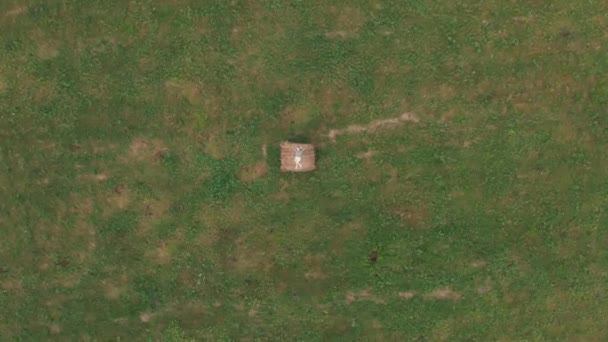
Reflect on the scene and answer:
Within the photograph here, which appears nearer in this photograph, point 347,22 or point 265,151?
point 347,22

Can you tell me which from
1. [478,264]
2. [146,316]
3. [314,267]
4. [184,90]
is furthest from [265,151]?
[478,264]

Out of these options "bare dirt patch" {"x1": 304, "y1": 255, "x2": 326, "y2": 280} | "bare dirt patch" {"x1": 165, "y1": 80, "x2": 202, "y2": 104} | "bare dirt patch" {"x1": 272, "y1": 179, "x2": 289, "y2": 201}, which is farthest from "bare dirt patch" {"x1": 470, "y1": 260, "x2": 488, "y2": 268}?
"bare dirt patch" {"x1": 165, "y1": 80, "x2": 202, "y2": 104}

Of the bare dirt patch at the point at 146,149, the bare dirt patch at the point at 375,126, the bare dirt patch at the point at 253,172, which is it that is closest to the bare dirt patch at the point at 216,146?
the bare dirt patch at the point at 253,172

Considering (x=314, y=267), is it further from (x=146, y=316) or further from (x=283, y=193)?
(x=146, y=316)

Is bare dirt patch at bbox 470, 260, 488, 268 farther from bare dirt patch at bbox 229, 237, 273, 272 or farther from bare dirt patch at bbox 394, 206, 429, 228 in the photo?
bare dirt patch at bbox 229, 237, 273, 272

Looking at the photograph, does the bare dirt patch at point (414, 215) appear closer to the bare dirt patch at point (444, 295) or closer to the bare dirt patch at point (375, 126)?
the bare dirt patch at point (444, 295)

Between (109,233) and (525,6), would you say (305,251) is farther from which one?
(525,6)

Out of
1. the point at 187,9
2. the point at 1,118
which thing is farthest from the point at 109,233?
the point at 187,9
